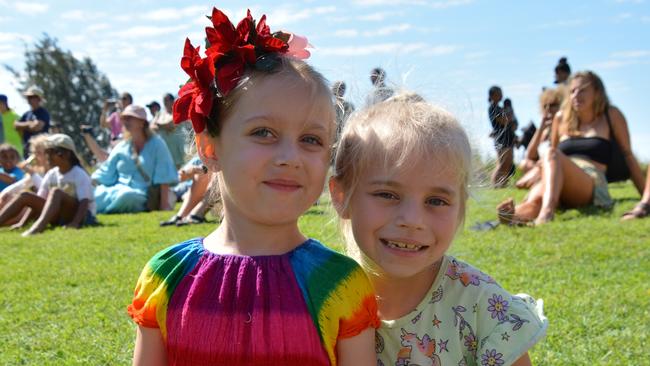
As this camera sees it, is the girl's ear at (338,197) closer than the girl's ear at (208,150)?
No

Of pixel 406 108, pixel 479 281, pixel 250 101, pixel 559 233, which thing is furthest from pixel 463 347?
pixel 559 233

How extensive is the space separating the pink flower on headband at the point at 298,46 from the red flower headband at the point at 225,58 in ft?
0.08

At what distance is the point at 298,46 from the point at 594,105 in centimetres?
639

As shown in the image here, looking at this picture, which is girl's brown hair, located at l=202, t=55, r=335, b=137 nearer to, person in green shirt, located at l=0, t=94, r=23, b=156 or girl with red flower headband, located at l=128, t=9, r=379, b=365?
girl with red flower headband, located at l=128, t=9, r=379, b=365

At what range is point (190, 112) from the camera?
2.09 meters

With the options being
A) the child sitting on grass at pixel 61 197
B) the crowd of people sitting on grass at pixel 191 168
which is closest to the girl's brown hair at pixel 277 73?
the crowd of people sitting on grass at pixel 191 168

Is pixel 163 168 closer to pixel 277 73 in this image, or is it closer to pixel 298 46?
pixel 298 46

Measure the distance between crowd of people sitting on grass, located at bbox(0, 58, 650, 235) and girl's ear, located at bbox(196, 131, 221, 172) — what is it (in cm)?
244

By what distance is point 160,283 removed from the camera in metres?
2.04

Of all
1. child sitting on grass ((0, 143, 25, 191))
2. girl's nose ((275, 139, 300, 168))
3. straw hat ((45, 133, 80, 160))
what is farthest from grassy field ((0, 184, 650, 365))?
child sitting on grass ((0, 143, 25, 191))

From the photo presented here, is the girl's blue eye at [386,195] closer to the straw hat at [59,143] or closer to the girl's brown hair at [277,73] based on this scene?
the girl's brown hair at [277,73]

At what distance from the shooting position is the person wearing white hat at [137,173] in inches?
401

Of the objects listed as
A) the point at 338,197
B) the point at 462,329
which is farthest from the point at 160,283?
the point at 462,329

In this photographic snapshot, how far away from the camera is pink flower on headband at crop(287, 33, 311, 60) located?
7.00 ft
